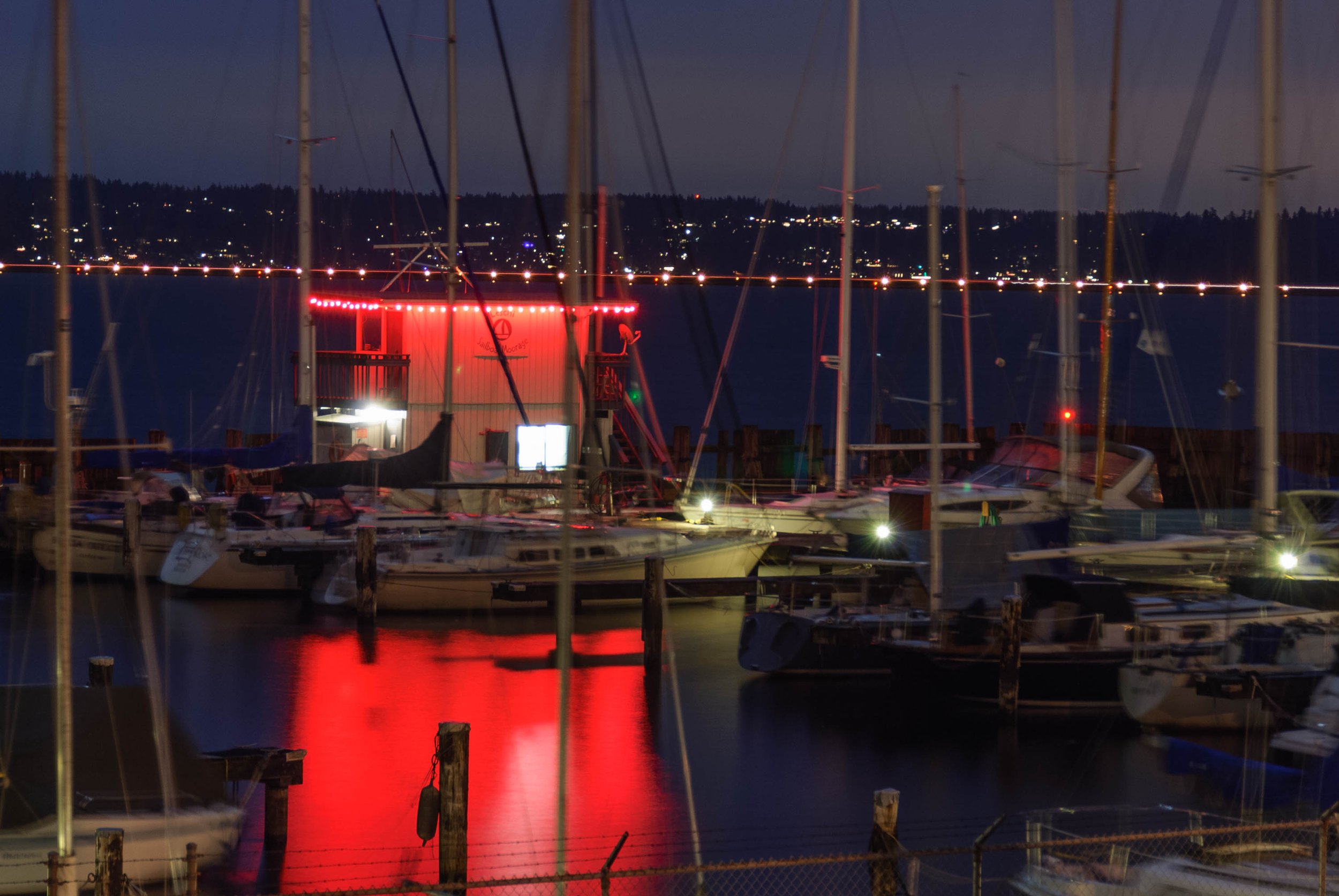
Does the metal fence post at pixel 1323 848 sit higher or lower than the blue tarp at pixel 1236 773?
higher

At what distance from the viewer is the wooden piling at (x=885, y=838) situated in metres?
10.6

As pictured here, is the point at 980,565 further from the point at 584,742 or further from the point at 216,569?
the point at 216,569

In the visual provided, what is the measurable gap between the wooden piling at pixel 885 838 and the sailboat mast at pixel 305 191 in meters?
22.3

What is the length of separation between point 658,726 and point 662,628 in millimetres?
3221

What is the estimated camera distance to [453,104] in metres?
29.7

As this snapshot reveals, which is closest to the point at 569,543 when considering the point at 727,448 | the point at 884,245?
the point at 727,448

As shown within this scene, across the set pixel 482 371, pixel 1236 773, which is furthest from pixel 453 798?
pixel 482 371

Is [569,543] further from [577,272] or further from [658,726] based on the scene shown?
[658,726]

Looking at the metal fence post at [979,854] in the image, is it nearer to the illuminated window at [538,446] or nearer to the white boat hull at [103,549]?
the white boat hull at [103,549]

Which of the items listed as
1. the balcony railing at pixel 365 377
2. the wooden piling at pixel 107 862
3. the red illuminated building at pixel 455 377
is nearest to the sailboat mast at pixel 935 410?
the wooden piling at pixel 107 862

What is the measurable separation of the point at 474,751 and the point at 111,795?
704cm

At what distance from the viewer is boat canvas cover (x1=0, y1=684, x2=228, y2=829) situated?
11.2 m

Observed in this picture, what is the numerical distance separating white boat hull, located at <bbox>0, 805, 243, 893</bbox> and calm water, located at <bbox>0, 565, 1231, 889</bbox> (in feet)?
3.16

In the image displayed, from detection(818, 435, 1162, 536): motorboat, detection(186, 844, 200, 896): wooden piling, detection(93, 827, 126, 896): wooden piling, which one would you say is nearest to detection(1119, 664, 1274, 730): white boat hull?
detection(818, 435, 1162, 536): motorboat
